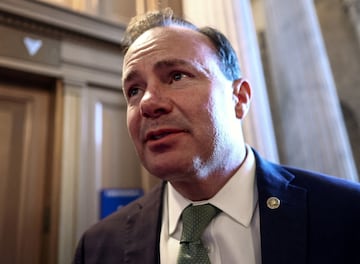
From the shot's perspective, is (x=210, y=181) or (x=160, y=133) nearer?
(x=160, y=133)

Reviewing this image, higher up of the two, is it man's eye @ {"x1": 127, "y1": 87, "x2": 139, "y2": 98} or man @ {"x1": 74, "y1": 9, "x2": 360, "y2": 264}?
man's eye @ {"x1": 127, "y1": 87, "x2": 139, "y2": 98}

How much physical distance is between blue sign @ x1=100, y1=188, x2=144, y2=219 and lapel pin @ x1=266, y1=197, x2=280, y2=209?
1256 mm

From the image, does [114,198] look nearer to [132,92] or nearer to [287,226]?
[132,92]

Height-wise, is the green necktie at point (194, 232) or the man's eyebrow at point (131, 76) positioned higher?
the man's eyebrow at point (131, 76)

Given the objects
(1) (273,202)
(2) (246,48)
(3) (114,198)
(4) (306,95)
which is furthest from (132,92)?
(4) (306,95)

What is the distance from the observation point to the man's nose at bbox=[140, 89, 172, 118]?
36.0 inches

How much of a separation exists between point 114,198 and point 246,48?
1.25 metres

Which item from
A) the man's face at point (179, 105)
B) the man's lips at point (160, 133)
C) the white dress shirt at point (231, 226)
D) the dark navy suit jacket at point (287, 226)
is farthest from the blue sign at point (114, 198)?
the man's lips at point (160, 133)

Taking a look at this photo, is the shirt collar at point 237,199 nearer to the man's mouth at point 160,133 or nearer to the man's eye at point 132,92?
the man's mouth at point 160,133

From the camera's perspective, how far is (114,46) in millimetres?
2160

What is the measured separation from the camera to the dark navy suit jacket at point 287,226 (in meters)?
0.81

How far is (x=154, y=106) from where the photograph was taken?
91 centimetres

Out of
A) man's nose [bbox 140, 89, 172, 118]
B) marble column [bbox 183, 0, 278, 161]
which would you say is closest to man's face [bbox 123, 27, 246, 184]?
man's nose [bbox 140, 89, 172, 118]

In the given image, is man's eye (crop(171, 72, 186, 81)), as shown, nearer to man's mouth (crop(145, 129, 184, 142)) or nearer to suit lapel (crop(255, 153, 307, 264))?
man's mouth (crop(145, 129, 184, 142))
